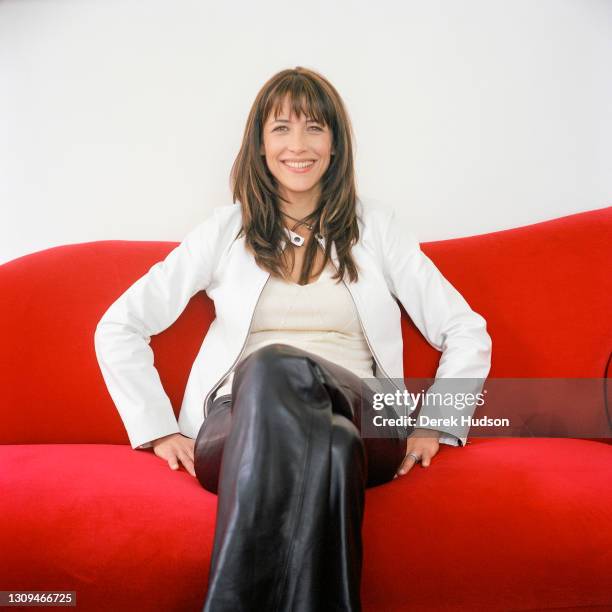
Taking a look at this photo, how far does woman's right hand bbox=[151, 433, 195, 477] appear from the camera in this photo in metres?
1.64

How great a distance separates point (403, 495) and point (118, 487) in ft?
1.79

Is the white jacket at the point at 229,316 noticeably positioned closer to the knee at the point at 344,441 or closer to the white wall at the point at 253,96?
the white wall at the point at 253,96

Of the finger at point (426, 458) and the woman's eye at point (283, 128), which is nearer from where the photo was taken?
the finger at point (426, 458)

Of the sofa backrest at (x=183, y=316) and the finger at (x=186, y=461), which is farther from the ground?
the sofa backrest at (x=183, y=316)

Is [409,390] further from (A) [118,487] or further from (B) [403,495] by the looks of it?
(A) [118,487]

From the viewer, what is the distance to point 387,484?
1447mm

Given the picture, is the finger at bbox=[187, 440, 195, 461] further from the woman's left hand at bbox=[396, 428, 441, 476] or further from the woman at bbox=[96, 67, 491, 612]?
the woman's left hand at bbox=[396, 428, 441, 476]

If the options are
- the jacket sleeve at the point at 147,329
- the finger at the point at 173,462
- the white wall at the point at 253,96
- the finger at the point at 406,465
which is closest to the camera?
the finger at the point at 406,465

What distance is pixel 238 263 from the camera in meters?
1.88

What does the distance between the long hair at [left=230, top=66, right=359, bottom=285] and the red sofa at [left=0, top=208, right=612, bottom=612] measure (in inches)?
10.2

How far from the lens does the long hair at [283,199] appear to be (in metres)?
1.89

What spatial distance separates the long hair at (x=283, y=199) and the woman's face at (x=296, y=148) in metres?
0.02

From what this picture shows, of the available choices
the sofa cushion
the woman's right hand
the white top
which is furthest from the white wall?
the sofa cushion

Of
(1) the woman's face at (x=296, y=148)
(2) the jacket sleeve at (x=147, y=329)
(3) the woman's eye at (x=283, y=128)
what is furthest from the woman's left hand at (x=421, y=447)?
(3) the woman's eye at (x=283, y=128)
